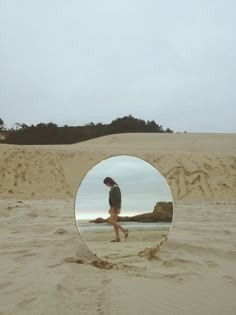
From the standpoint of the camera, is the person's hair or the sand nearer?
A: the sand

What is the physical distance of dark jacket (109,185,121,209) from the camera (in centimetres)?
262

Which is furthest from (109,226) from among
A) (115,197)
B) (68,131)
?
(68,131)

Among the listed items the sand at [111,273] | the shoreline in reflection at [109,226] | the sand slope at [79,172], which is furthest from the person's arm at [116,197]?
the sand slope at [79,172]

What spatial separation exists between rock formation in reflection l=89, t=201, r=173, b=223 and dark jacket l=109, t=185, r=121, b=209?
85mm

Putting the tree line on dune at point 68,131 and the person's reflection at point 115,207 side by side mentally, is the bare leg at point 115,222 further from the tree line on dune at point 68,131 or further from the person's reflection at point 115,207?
the tree line on dune at point 68,131

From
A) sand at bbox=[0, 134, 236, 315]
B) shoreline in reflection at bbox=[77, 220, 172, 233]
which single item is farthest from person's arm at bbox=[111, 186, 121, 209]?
sand at bbox=[0, 134, 236, 315]

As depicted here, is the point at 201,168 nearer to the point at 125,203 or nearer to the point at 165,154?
the point at 165,154

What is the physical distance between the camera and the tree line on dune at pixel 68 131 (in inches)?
1331

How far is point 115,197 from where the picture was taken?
262 cm

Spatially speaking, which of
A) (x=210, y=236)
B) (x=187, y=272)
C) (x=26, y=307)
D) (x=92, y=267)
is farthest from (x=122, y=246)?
(x=210, y=236)

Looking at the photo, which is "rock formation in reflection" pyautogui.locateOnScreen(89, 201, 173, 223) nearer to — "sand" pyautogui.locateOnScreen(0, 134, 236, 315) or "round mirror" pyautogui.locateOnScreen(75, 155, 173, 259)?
"round mirror" pyautogui.locateOnScreen(75, 155, 173, 259)

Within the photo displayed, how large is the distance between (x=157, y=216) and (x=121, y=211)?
24 centimetres

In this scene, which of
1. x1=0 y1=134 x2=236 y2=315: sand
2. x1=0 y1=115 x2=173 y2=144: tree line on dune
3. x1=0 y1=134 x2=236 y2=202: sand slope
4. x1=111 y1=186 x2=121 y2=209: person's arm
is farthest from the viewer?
x1=0 y1=115 x2=173 y2=144: tree line on dune

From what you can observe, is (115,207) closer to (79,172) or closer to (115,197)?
(115,197)
